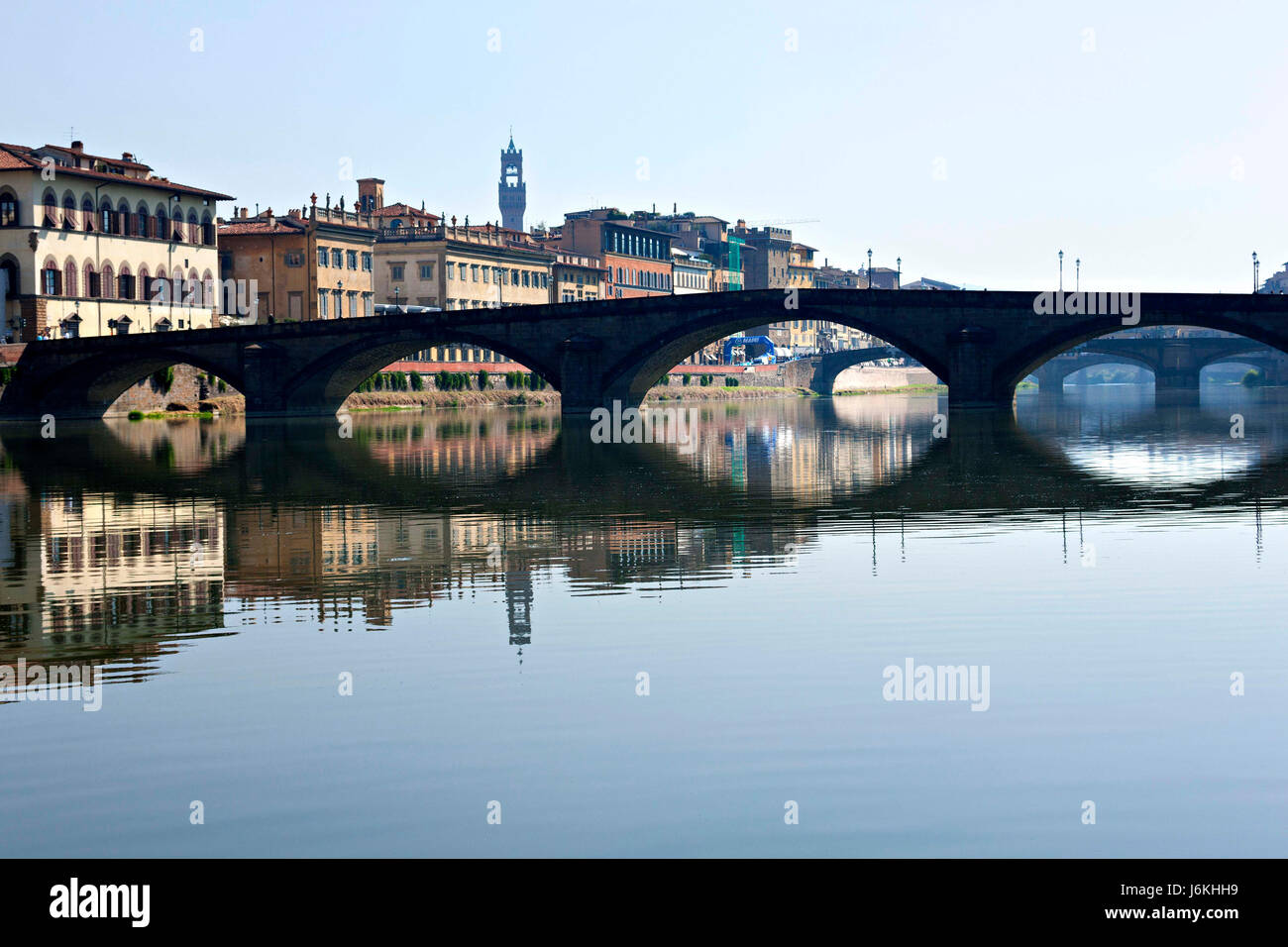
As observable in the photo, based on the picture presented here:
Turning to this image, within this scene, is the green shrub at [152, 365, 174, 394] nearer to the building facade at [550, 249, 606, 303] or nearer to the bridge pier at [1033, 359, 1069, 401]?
the building facade at [550, 249, 606, 303]

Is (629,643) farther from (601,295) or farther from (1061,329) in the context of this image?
(601,295)

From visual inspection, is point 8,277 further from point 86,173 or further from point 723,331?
point 723,331

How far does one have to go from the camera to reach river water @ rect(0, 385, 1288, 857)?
8.73 m

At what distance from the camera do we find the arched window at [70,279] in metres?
82.7

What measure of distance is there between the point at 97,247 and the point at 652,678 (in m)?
79.4

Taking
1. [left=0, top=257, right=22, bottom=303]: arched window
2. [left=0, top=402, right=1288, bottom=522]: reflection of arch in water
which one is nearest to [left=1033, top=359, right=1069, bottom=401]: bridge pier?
[left=0, top=257, right=22, bottom=303]: arched window

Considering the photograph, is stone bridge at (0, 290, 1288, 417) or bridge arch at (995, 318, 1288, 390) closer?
bridge arch at (995, 318, 1288, 390)

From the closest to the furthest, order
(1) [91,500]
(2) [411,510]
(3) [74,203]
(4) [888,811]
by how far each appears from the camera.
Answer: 1. (4) [888,811]
2. (2) [411,510]
3. (1) [91,500]
4. (3) [74,203]

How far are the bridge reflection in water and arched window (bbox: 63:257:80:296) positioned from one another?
31.0 meters

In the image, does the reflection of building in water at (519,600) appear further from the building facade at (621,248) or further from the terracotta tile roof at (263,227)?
the building facade at (621,248)

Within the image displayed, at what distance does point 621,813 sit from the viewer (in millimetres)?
8828

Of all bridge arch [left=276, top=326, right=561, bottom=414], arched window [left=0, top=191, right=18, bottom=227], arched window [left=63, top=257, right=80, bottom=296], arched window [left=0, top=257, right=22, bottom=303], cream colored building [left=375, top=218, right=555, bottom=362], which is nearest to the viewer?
arched window [left=0, top=191, right=18, bottom=227]
